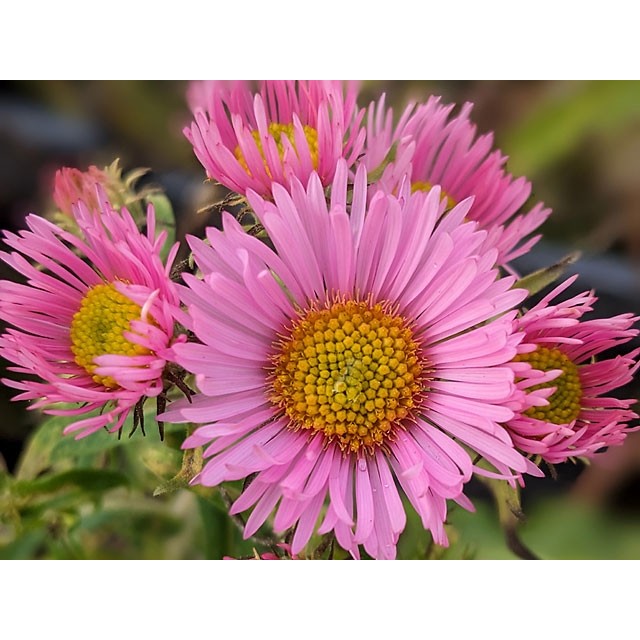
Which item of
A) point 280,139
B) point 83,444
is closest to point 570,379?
point 280,139

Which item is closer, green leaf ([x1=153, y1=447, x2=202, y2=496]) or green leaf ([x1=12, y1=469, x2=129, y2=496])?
green leaf ([x1=153, y1=447, x2=202, y2=496])

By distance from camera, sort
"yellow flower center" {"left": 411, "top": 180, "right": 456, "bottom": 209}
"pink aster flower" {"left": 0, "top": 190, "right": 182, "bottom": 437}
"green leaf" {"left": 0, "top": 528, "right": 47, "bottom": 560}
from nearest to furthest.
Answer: "pink aster flower" {"left": 0, "top": 190, "right": 182, "bottom": 437} → "yellow flower center" {"left": 411, "top": 180, "right": 456, "bottom": 209} → "green leaf" {"left": 0, "top": 528, "right": 47, "bottom": 560}

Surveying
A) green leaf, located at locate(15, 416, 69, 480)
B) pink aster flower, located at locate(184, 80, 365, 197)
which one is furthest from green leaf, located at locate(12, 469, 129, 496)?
pink aster flower, located at locate(184, 80, 365, 197)

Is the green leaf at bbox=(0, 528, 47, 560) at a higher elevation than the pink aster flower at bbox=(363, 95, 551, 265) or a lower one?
lower

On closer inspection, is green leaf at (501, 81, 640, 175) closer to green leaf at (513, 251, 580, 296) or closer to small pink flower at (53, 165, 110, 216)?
green leaf at (513, 251, 580, 296)

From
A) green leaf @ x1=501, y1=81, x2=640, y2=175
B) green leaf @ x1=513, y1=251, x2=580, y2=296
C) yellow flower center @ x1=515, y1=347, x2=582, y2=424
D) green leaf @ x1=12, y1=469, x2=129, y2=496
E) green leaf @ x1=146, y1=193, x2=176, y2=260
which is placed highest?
green leaf @ x1=501, y1=81, x2=640, y2=175

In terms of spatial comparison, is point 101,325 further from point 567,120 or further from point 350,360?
point 567,120
